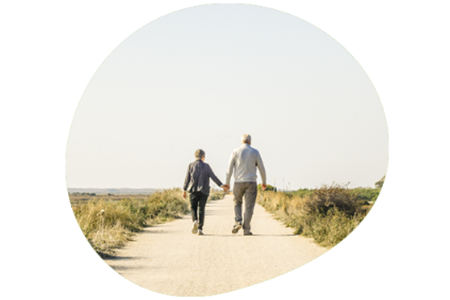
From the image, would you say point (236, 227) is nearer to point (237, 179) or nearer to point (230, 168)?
point (237, 179)

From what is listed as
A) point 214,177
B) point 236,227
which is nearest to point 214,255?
point 236,227

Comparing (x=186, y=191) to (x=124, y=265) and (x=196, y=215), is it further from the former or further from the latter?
(x=124, y=265)

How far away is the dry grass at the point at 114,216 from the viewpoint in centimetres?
1052

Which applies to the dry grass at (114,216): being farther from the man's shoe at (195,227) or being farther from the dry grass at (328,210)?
the dry grass at (328,210)

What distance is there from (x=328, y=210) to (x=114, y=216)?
180 inches

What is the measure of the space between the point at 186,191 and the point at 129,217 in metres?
1.59

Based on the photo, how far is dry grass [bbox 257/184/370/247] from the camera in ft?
34.3

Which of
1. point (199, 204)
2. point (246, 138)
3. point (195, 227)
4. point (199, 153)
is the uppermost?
point (246, 138)

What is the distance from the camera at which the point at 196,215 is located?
10.7m

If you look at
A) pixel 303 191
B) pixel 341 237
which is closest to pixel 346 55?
pixel 303 191

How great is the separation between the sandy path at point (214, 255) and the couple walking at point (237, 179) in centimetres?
17

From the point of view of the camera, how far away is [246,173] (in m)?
10.2

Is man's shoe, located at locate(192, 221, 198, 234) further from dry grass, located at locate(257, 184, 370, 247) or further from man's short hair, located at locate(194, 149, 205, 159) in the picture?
man's short hair, located at locate(194, 149, 205, 159)

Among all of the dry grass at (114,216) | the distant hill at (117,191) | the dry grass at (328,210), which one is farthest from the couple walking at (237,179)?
the distant hill at (117,191)
